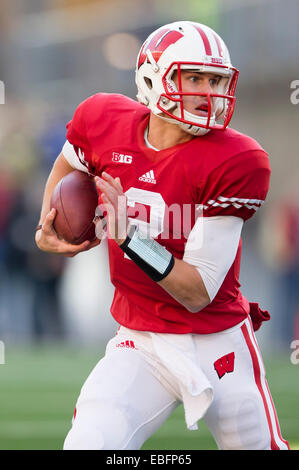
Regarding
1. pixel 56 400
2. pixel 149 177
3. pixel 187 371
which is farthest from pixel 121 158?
pixel 56 400

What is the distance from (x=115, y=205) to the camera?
2770mm

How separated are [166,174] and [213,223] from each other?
22 centimetres

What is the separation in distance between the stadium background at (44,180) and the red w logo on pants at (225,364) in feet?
4.59

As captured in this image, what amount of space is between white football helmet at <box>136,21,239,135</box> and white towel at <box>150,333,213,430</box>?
69 centimetres

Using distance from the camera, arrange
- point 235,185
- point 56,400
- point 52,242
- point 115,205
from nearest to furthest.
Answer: point 115,205 → point 235,185 → point 52,242 → point 56,400

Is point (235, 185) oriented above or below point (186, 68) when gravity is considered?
below

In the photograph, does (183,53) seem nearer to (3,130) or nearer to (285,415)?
(285,415)

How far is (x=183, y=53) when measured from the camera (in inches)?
117

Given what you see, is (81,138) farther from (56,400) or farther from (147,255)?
(56,400)

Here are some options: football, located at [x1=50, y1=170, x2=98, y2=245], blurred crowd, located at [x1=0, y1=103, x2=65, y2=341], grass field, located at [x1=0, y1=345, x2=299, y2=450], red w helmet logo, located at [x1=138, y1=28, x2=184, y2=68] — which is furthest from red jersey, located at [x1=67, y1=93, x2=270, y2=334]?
blurred crowd, located at [x1=0, y1=103, x2=65, y2=341]

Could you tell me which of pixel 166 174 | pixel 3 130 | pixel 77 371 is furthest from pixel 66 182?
pixel 3 130

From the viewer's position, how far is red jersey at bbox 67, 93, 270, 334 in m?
2.89

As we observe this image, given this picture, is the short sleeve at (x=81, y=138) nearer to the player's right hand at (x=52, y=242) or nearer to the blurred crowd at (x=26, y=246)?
the player's right hand at (x=52, y=242)

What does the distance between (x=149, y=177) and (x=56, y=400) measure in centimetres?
283
